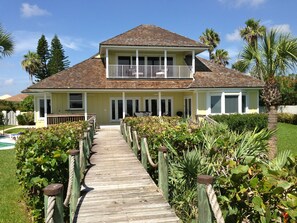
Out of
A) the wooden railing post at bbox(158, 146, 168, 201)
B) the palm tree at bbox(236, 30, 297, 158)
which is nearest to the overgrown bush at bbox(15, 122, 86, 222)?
the wooden railing post at bbox(158, 146, 168, 201)

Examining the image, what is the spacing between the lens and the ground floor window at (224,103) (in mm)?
22047

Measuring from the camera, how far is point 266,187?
2.78 m

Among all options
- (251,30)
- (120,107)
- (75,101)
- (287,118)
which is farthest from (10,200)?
(251,30)

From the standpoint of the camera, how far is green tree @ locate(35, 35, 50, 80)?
53.2 metres

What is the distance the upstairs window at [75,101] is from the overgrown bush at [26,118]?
1441cm

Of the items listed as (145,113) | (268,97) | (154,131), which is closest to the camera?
(154,131)

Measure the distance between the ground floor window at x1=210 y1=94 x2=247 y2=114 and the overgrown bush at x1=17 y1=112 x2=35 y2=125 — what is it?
24091 mm

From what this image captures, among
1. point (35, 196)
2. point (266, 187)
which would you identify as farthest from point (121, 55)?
point (266, 187)

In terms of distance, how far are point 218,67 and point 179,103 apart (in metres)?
5.39

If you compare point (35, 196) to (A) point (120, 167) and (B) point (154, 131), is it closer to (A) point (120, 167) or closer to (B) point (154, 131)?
(A) point (120, 167)

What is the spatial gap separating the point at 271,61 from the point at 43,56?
50.2 metres

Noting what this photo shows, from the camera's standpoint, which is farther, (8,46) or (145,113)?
(145,113)

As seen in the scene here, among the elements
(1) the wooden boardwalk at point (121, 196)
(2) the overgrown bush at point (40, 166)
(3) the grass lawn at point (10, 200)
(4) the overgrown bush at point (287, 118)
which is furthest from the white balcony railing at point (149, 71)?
(2) the overgrown bush at point (40, 166)

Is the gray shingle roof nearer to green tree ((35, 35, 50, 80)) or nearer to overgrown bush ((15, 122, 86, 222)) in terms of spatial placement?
overgrown bush ((15, 122, 86, 222))
